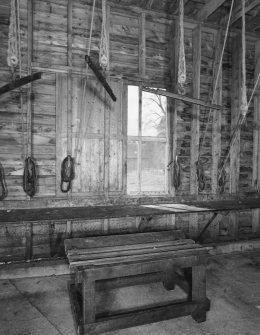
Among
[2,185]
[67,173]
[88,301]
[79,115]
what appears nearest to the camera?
[88,301]

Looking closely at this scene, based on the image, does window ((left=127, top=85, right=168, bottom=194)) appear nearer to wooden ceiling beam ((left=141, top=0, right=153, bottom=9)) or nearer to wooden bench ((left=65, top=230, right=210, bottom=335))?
wooden ceiling beam ((left=141, top=0, right=153, bottom=9))

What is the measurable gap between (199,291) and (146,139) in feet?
9.27

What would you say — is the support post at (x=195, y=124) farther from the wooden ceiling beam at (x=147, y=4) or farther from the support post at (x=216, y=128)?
the wooden ceiling beam at (x=147, y=4)

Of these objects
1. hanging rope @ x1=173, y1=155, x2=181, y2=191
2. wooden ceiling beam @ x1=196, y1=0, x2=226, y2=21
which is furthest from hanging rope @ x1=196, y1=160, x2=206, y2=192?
wooden ceiling beam @ x1=196, y1=0, x2=226, y2=21

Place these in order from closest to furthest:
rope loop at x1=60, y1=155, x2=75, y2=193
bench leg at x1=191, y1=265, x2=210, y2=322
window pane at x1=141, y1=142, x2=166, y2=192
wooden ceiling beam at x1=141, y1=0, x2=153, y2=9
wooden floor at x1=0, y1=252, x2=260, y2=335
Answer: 1. wooden floor at x1=0, y1=252, x2=260, y2=335
2. bench leg at x1=191, y1=265, x2=210, y2=322
3. rope loop at x1=60, y1=155, x2=75, y2=193
4. wooden ceiling beam at x1=141, y1=0, x2=153, y2=9
5. window pane at x1=141, y1=142, x2=166, y2=192

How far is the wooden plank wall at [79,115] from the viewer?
3.83m

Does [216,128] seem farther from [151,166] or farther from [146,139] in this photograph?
[151,166]

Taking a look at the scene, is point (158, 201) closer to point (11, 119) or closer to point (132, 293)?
point (132, 293)

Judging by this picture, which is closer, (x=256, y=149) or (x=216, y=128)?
(x=216, y=128)

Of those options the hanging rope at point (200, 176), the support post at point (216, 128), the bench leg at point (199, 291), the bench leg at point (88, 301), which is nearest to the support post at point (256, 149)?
the support post at point (216, 128)

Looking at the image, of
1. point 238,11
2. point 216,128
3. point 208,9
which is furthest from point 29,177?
point 238,11

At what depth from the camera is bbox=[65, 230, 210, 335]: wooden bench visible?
2.05 m

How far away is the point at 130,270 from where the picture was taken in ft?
7.11

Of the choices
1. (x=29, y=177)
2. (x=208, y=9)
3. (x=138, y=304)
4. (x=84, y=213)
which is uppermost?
(x=208, y=9)
